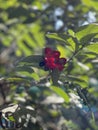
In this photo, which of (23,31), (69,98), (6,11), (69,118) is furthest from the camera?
(23,31)

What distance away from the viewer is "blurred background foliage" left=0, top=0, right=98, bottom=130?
147 cm

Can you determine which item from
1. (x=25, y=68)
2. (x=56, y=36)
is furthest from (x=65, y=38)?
(x=25, y=68)

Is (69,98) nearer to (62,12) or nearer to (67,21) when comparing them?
(67,21)

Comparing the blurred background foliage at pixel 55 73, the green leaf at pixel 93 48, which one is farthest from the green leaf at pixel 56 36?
the green leaf at pixel 93 48

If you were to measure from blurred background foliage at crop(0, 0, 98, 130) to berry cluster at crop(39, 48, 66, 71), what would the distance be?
0.10ft

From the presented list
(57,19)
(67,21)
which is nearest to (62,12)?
(57,19)

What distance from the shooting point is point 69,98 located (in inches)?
68.4

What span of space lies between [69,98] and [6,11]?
1302 mm

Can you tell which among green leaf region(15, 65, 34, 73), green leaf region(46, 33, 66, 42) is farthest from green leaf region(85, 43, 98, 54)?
green leaf region(15, 65, 34, 73)

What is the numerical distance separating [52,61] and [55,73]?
8 centimetres

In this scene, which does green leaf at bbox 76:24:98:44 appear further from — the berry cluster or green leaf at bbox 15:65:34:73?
green leaf at bbox 15:65:34:73

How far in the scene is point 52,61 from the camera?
4.83 feet

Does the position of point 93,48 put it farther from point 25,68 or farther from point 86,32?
point 25,68

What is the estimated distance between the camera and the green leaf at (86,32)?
134 centimetres
